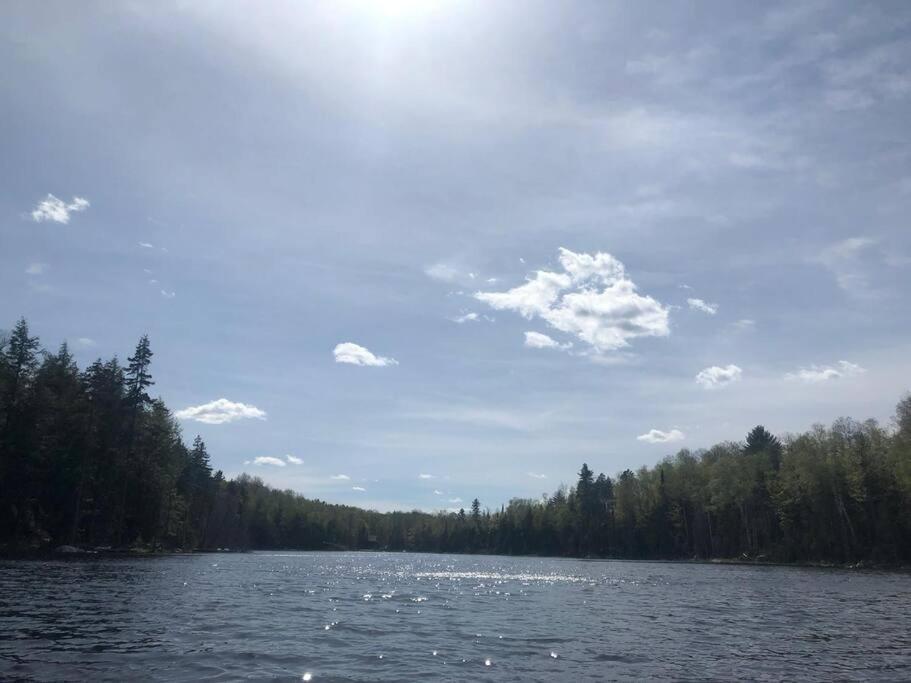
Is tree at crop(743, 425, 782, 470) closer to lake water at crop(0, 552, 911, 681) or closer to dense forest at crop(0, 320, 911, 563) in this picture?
dense forest at crop(0, 320, 911, 563)

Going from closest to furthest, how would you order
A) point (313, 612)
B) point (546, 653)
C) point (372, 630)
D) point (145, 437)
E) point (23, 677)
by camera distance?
1. point (23, 677)
2. point (546, 653)
3. point (372, 630)
4. point (313, 612)
5. point (145, 437)

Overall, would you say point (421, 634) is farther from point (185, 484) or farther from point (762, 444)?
point (762, 444)

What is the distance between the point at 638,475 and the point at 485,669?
16688 centimetres

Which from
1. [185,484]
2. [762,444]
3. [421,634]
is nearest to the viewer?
[421,634]

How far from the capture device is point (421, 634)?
24781mm

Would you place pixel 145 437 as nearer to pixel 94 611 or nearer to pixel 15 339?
pixel 15 339

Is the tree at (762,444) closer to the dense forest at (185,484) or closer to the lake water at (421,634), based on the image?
the dense forest at (185,484)

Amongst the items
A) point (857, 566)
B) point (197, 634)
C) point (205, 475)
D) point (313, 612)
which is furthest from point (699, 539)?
point (197, 634)

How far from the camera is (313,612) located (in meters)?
30.6

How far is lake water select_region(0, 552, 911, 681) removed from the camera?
58.3 ft

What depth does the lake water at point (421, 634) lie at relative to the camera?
58.3ft

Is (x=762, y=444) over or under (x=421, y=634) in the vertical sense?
over

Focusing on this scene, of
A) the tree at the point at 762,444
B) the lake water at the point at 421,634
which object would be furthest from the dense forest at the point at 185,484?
the lake water at the point at 421,634

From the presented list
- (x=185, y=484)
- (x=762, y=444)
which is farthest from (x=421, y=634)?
(x=762, y=444)
